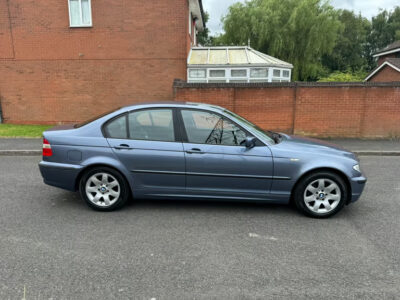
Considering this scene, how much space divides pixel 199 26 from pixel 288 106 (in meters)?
11.1

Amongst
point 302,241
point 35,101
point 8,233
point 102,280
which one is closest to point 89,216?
point 8,233

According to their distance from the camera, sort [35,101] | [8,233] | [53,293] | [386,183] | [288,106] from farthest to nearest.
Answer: [35,101] → [288,106] → [386,183] → [8,233] → [53,293]

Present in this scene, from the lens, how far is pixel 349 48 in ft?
138

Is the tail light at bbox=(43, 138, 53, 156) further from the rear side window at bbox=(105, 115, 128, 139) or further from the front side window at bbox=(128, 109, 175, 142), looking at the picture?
the front side window at bbox=(128, 109, 175, 142)

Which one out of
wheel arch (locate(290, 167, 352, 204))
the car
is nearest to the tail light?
the car

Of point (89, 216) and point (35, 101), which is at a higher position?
point (35, 101)

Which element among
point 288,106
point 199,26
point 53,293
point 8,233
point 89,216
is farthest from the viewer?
point 199,26

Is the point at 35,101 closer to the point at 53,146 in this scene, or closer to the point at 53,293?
the point at 53,146

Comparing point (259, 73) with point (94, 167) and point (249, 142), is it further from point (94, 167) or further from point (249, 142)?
point (94, 167)

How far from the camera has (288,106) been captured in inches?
388

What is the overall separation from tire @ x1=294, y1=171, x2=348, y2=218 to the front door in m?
0.46

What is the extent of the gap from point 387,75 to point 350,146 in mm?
15040

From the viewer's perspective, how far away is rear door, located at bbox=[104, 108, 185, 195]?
3.98m

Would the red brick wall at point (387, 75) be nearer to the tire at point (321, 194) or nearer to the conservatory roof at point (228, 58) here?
the conservatory roof at point (228, 58)
